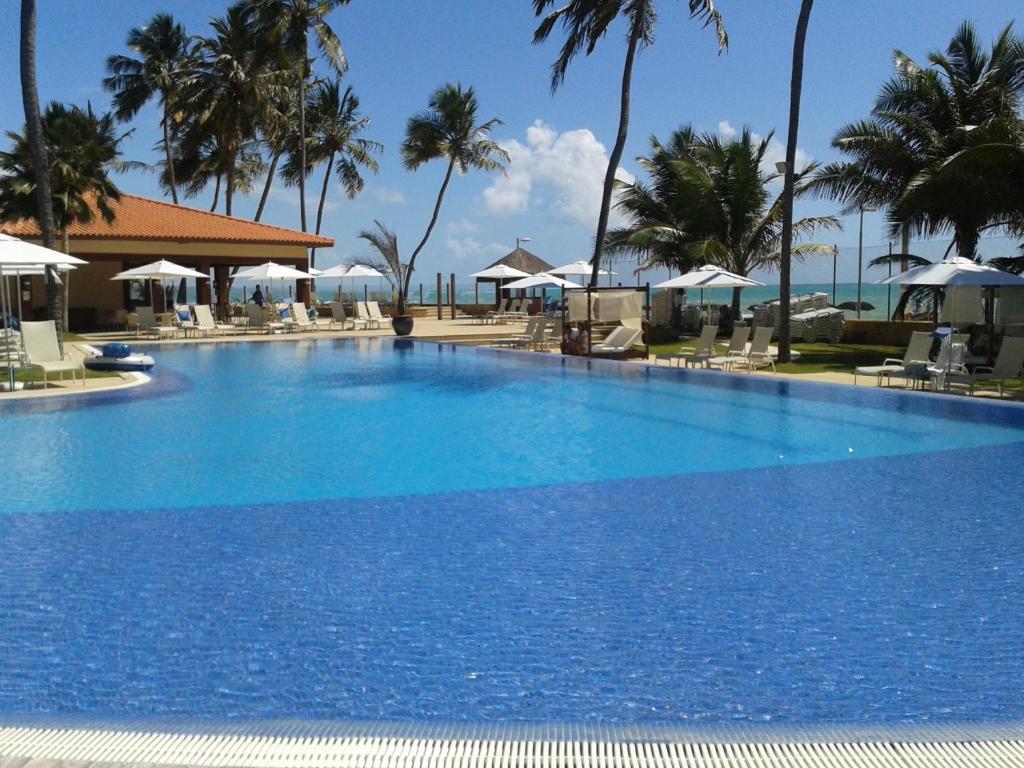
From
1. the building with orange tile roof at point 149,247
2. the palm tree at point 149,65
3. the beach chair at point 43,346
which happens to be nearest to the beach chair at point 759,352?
the beach chair at point 43,346

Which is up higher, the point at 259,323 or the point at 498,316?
the point at 498,316

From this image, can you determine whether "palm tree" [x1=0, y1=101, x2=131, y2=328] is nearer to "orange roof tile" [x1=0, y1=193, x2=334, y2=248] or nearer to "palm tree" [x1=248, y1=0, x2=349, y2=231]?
"orange roof tile" [x1=0, y1=193, x2=334, y2=248]

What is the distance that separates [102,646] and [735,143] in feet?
80.4

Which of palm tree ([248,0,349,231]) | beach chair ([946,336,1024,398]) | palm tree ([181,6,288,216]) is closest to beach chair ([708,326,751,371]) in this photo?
beach chair ([946,336,1024,398])

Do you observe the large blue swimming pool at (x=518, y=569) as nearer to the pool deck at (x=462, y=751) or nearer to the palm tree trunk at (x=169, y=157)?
the pool deck at (x=462, y=751)

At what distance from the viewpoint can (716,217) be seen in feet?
82.9

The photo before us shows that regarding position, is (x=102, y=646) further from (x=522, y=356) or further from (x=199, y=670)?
(x=522, y=356)

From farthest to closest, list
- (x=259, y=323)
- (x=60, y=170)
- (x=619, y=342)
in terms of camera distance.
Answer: (x=259, y=323) < (x=60, y=170) < (x=619, y=342)

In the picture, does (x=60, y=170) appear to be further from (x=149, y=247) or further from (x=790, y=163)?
(x=790, y=163)

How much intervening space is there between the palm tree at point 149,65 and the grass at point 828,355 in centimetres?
2809

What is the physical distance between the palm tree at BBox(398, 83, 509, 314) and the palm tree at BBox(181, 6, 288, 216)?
22.5 ft

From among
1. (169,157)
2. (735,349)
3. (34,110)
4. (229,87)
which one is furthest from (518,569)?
(169,157)

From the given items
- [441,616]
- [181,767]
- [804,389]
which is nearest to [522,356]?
[804,389]

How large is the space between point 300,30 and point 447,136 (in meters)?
10.2
